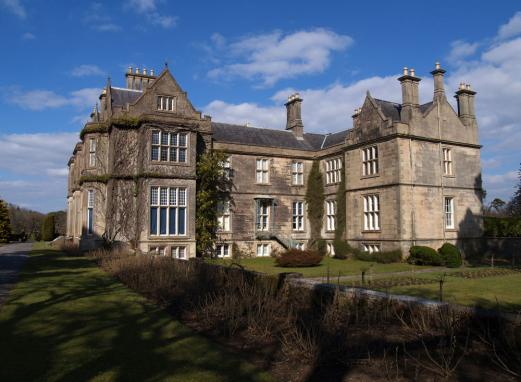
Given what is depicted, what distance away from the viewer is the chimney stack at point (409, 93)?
85.9 feet

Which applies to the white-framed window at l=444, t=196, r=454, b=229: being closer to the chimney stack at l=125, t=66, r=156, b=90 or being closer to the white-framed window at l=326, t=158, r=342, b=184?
the white-framed window at l=326, t=158, r=342, b=184

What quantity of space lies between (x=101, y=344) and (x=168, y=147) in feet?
64.4

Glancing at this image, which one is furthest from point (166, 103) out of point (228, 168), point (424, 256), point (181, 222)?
point (424, 256)

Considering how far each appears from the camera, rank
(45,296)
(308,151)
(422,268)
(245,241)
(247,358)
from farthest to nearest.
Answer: (308,151), (245,241), (422,268), (45,296), (247,358)

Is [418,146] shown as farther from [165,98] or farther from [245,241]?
[165,98]

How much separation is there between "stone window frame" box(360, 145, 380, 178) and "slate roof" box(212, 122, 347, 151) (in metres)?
4.65

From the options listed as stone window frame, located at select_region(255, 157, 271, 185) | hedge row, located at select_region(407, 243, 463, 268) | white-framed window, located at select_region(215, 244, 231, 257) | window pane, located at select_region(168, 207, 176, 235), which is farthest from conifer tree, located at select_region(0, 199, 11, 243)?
hedge row, located at select_region(407, 243, 463, 268)

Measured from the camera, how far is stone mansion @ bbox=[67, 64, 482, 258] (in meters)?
25.7

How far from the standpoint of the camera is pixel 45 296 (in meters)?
11.9

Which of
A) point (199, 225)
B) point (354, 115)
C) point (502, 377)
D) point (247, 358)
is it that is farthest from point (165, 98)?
point (502, 377)

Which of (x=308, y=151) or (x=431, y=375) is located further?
(x=308, y=151)

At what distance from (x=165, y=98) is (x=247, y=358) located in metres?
22.9

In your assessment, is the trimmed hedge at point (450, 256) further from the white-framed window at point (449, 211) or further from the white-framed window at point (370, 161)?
the white-framed window at point (370, 161)

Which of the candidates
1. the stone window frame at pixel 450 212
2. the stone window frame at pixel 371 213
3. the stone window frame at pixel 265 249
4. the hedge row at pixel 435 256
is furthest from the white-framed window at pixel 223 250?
the stone window frame at pixel 450 212
